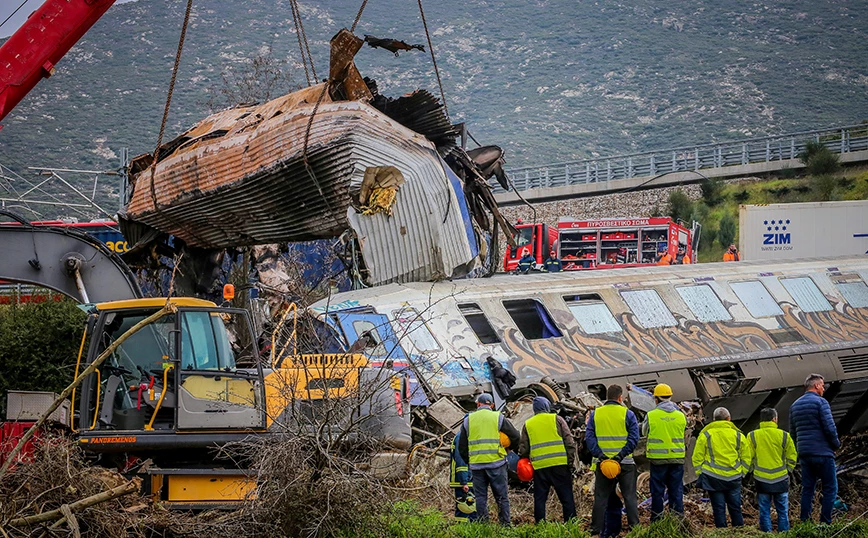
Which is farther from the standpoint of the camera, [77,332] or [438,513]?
[77,332]

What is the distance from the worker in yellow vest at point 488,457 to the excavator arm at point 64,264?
4696mm

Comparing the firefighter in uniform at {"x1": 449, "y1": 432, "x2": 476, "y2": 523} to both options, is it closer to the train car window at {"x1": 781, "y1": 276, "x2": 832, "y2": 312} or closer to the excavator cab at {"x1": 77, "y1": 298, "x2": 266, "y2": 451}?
the excavator cab at {"x1": 77, "y1": 298, "x2": 266, "y2": 451}

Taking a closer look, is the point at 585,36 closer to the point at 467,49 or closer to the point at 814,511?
the point at 467,49

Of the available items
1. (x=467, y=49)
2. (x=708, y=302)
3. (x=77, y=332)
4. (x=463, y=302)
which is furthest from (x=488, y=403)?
(x=467, y=49)

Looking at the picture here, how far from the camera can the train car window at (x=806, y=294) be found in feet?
59.3

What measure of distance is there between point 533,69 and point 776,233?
115067mm

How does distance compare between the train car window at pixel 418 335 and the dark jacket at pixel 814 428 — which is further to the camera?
the train car window at pixel 418 335

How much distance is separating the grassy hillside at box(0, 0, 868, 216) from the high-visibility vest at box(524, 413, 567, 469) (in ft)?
224

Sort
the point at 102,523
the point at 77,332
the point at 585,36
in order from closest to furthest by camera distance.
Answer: the point at 102,523, the point at 77,332, the point at 585,36

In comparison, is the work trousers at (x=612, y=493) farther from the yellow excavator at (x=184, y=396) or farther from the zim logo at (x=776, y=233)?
the zim logo at (x=776, y=233)

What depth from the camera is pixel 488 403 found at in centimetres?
1091

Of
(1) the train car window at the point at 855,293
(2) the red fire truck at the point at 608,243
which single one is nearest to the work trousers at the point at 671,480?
(1) the train car window at the point at 855,293

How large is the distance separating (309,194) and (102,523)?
460cm

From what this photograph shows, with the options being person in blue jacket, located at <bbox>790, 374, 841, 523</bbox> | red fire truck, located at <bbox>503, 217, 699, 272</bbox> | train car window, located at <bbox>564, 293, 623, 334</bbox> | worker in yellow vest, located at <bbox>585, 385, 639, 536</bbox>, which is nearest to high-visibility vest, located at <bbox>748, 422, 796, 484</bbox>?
person in blue jacket, located at <bbox>790, 374, 841, 523</bbox>
